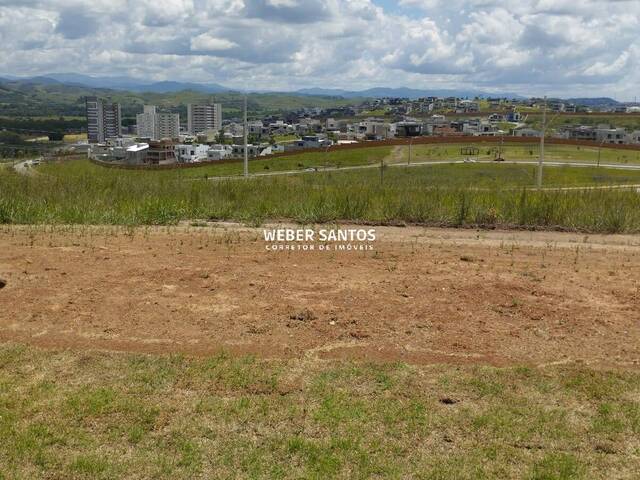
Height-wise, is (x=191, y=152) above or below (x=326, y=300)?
below

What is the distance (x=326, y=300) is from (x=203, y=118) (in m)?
162

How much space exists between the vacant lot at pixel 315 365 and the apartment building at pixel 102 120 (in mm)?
128600

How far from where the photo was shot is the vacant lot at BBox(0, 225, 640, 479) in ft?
12.5

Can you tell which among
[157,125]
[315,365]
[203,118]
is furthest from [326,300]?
[203,118]

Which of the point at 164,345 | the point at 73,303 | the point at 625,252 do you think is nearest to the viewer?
the point at 164,345

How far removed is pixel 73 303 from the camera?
644 centimetres

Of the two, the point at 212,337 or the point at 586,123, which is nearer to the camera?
the point at 212,337

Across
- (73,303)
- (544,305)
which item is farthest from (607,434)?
(73,303)

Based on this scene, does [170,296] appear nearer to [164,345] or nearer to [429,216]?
[164,345]

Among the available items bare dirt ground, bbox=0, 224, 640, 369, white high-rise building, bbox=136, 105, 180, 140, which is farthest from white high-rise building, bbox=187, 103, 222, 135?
bare dirt ground, bbox=0, 224, 640, 369

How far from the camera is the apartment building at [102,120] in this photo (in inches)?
5182

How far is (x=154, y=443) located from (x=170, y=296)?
116 inches

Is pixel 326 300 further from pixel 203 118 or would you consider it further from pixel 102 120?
pixel 203 118

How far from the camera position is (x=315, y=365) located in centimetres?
512
